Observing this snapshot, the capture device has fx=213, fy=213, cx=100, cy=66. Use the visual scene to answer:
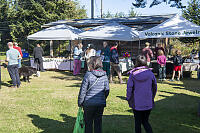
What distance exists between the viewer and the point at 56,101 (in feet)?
21.5

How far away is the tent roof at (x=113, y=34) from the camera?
10195 millimetres

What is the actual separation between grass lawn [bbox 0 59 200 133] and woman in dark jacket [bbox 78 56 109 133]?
3.81 ft

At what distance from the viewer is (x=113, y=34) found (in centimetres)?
1050

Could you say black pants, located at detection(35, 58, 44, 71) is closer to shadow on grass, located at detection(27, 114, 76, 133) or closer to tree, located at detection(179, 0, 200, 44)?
shadow on grass, located at detection(27, 114, 76, 133)

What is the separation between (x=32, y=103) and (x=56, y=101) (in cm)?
71

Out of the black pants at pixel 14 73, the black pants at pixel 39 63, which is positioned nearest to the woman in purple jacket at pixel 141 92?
the black pants at pixel 14 73

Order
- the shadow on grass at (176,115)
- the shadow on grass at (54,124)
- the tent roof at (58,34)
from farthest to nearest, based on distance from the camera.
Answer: the tent roof at (58,34) < the shadow on grass at (176,115) < the shadow on grass at (54,124)

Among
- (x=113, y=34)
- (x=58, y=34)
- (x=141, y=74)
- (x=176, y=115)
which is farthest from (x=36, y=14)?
(x=141, y=74)

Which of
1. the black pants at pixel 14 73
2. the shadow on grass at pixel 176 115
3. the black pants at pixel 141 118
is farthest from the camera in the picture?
the black pants at pixel 14 73

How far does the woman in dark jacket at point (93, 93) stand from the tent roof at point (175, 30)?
21.6 feet

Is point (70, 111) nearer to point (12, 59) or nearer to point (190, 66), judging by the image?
point (12, 59)

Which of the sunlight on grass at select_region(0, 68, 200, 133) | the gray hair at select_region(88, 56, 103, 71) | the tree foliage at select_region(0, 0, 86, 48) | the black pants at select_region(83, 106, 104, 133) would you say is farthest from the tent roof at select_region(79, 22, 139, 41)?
the tree foliage at select_region(0, 0, 86, 48)

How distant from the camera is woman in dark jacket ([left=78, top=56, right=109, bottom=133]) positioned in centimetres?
330

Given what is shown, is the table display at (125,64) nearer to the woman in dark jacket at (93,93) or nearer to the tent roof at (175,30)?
the tent roof at (175,30)
